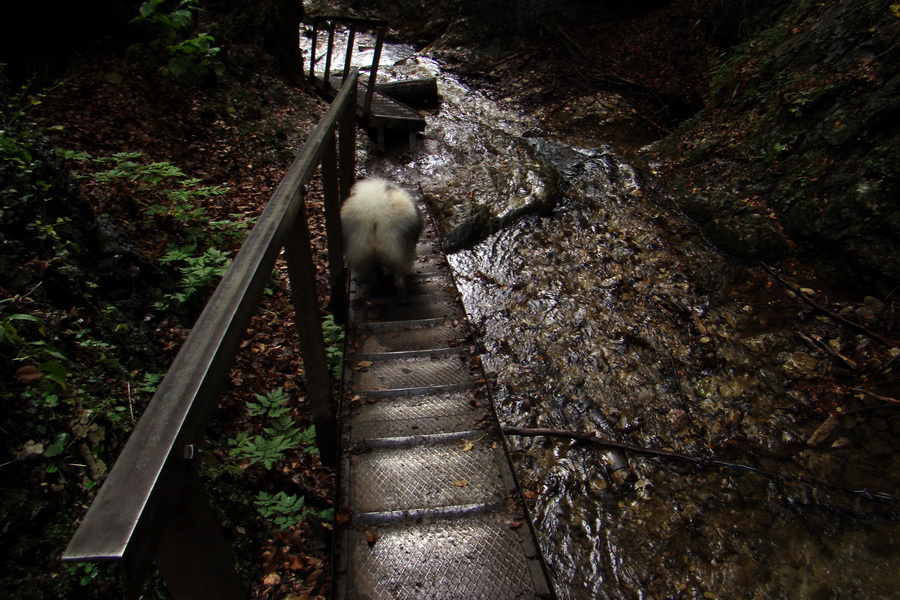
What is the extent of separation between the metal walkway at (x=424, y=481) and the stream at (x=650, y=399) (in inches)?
41.3

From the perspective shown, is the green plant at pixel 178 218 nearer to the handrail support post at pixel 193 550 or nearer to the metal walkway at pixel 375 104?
the handrail support post at pixel 193 550

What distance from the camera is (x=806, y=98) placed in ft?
20.0

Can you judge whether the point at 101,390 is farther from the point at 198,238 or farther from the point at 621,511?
the point at 621,511

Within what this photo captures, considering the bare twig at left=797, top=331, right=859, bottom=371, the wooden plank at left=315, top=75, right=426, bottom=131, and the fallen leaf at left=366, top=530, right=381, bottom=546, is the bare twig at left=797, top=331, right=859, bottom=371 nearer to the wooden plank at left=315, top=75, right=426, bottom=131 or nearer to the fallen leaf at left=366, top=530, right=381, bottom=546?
the fallen leaf at left=366, top=530, right=381, bottom=546

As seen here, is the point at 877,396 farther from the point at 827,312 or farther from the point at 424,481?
the point at 424,481

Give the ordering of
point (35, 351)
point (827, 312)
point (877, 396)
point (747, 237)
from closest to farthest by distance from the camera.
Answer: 1. point (35, 351)
2. point (877, 396)
3. point (827, 312)
4. point (747, 237)

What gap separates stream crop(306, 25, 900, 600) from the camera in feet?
10.6

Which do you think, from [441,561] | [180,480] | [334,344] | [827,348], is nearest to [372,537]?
[441,561]

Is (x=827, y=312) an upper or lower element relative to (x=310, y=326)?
lower

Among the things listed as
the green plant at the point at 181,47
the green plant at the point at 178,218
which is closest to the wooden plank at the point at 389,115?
the green plant at the point at 181,47

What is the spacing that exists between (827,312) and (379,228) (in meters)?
4.55

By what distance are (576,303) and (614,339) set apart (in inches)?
24.7

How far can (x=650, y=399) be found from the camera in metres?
4.28

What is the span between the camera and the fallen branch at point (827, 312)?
4.37m
